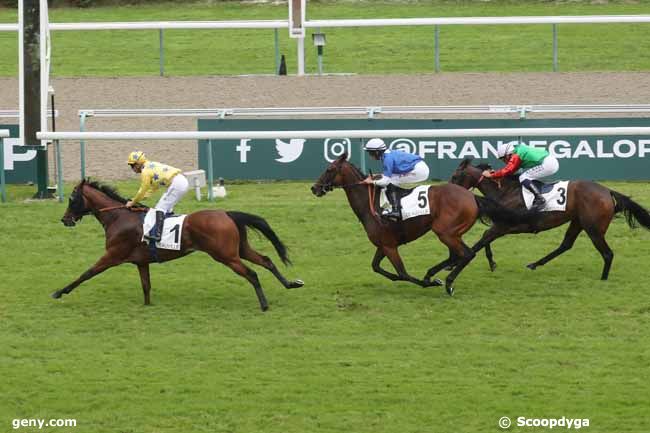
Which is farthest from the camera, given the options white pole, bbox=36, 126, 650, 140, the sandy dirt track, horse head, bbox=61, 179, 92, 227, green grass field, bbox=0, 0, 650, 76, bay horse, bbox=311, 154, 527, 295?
green grass field, bbox=0, 0, 650, 76

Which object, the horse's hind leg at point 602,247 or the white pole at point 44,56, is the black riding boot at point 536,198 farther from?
the white pole at point 44,56

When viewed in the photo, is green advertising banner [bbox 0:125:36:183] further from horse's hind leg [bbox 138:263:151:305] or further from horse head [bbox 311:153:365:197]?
horse head [bbox 311:153:365:197]

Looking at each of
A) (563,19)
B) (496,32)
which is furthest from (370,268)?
(496,32)

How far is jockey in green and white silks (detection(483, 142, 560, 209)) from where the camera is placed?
464 inches

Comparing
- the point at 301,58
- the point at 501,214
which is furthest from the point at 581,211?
the point at 301,58

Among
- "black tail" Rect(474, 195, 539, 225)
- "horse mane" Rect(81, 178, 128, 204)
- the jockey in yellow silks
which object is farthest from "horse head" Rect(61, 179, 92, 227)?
"black tail" Rect(474, 195, 539, 225)

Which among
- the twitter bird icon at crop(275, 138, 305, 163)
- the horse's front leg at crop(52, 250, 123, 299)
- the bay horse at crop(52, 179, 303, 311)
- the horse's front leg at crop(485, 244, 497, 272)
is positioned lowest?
the horse's front leg at crop(485, 244, 497, 272)

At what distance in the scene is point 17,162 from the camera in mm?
15633

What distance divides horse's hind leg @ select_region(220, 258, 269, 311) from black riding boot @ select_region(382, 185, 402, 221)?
48.7 inches

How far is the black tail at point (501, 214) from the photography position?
37.0 ft

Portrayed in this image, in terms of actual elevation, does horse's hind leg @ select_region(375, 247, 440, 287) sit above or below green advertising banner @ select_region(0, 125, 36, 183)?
below

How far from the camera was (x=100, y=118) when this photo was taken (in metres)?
17.9

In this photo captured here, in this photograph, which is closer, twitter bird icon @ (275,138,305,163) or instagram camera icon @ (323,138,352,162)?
instagram camera icon @ (323,138,352,162)

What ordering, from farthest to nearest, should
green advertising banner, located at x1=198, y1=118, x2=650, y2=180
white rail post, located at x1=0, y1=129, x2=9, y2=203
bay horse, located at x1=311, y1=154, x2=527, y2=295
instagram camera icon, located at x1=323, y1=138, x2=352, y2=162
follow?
instagram camera icon, located at x1=323, y1=138, x2=352, y2=162
green advertising banner, located at x1=198, y1=118, x2=650, y2=180
white rail post, located at x1=0, y1=129, x2=9, y2=203
bay horse, located at x1=311, y1=154, x2=527, y2=295
